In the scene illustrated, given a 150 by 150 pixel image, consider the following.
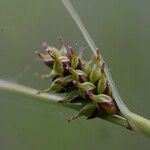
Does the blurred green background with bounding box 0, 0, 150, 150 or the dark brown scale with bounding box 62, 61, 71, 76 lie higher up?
the dark brown scale with bounding box 62, 61, 71, 76

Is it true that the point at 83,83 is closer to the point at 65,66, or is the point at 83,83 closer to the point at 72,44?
the point at 65,66

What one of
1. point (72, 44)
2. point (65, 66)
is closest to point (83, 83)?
point (65, 66)

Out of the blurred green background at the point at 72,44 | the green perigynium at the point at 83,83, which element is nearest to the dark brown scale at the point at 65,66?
the green perigynium at the point at 83,83

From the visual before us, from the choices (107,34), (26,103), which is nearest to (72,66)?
(26,103)

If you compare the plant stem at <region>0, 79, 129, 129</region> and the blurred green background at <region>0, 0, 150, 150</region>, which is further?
the blurred green background at <region>0, 0, 150, 150</region>

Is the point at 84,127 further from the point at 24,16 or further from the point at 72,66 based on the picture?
the point at 72,66

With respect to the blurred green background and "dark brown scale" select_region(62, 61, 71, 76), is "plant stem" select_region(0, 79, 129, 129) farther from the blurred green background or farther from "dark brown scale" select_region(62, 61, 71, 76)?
the blurred green background

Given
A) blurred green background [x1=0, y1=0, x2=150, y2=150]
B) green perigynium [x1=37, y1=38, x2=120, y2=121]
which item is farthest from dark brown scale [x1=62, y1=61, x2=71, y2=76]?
blurred green background [x1=0, y1=0, x2=150, y2=150]
